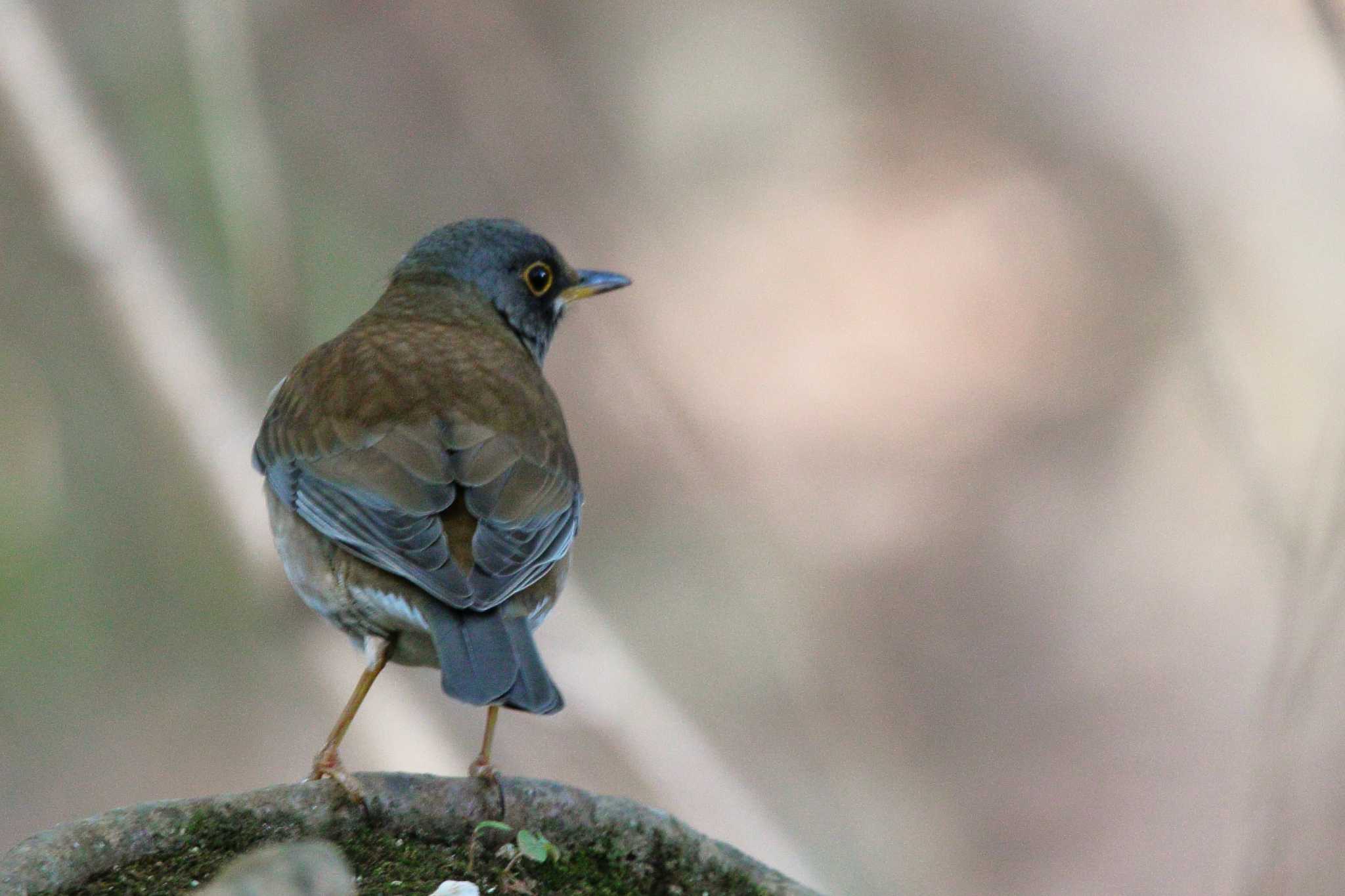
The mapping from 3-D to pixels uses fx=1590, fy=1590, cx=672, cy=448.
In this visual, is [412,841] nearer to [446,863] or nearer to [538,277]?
[446,863]

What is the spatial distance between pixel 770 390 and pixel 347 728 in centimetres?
464

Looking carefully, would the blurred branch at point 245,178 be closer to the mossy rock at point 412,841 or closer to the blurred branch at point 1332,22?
the mossy rock at point 412,841

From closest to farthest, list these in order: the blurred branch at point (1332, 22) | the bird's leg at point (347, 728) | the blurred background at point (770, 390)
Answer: the bird's leg at point (347, 728) < the blurred branch at point (1332, 22) < the blurred background at point (770, 390)

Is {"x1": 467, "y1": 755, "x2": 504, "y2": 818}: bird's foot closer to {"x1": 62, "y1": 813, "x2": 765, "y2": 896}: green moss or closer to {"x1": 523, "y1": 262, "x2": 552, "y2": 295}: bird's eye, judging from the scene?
{"x1": 62, "y1": 813, "x2": 765, "y2": 896}: green moss

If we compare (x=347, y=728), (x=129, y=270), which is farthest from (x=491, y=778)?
(x=129, y=270)

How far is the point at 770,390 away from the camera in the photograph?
779 centimetres

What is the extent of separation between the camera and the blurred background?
6812 millimetres

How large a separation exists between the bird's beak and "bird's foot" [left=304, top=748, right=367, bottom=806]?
194 centimetres

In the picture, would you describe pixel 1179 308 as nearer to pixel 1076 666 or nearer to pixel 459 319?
pixel 1076 666

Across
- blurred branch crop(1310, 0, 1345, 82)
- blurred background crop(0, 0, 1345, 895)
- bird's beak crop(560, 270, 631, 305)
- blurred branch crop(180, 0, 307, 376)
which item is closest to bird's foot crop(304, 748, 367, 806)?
bird's beak crop(560, 270, 631, 305)

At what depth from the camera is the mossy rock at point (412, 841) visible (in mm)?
2557

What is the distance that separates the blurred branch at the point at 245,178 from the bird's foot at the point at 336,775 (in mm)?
3405

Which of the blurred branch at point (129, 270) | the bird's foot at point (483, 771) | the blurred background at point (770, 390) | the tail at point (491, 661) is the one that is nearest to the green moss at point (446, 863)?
the bird's foot at point (483, 771)

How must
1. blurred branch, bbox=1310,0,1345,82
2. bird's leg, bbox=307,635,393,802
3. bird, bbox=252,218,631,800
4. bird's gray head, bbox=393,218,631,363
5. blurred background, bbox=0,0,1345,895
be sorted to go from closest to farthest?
bird's leg, bbox=307,635,393,802 < bird, bbox=252,218,631,800 < bird's gray head, bbox=393,218,631,363 < blurred branch, bbox=1310,0,1345,82 < blurred background, bbox=0,0,1345,895
